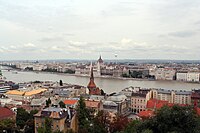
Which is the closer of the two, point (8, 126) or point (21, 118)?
point (8, 126)

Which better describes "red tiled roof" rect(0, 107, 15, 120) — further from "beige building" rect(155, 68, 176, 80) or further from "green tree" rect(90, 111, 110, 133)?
"beige building" rect(155, 68, 176, 80)

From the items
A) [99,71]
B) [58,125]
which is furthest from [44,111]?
[99,71]

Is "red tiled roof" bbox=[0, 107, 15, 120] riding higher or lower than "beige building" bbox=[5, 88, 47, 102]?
higher

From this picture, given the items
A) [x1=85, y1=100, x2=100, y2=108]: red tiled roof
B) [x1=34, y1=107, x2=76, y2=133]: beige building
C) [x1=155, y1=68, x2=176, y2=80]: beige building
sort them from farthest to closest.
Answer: [x1=155, y1=68, x2=176, y2=80]: beige building, [x1=85, y1=100, x2=100, y2=108]: red tiled roof, [x1=34, y1=107, x2=76, y2=133]: beige building

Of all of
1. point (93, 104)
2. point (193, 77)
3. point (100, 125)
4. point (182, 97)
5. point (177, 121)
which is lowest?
point (182, 97)

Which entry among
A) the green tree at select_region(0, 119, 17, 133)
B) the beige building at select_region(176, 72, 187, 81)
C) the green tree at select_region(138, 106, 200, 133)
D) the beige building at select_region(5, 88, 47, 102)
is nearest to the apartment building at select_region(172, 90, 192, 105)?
the beige building at select_region(5, 88, 47, 102)

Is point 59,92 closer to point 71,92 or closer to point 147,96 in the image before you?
point 71,92

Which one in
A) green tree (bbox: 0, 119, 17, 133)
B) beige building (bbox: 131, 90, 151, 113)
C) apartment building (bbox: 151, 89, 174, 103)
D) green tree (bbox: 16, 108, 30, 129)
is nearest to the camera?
green tree (bbox: 0, 119, 17, 133)

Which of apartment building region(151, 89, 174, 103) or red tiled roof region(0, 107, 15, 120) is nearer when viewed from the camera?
red tiled roof region(0, 107, 15, 120)

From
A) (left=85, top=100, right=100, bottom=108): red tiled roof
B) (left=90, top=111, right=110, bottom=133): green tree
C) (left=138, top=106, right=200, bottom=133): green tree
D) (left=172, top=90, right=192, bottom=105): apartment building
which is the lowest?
(left=172, top=90, right=192, bottom=105): apartment building

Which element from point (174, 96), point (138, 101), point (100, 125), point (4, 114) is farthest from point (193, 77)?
point (100, 125)

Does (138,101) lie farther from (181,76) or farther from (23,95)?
(181,76)
